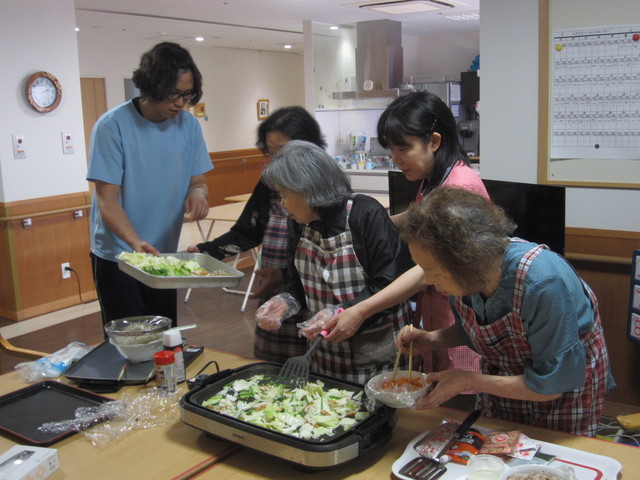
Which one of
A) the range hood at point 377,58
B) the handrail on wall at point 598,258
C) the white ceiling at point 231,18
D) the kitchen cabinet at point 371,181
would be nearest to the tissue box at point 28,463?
the handrail on wall at point 598,258

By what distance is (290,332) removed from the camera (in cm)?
226

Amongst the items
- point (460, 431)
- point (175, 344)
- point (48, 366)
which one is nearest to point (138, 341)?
point (175, 344)

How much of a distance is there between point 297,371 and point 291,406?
0.15 meters

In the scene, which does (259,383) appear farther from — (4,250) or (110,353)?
(4,250)

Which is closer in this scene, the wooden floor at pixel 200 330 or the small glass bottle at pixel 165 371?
the small glass bottle at pixel 165 371

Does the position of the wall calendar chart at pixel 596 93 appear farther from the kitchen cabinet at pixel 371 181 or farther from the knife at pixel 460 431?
the kitchen cabinet at pixel 371 181

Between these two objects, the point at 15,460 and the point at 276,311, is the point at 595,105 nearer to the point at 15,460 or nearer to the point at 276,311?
the point at 276,311

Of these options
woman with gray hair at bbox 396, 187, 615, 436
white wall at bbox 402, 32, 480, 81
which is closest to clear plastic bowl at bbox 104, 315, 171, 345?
woman with gray hair at bbox 396, 187, 615, 436

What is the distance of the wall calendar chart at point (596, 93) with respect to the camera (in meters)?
2.81

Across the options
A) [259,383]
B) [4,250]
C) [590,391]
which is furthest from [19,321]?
[590,391]

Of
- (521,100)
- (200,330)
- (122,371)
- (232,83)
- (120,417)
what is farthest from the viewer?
(232,83)

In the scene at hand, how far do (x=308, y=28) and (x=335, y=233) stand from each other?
6.74m

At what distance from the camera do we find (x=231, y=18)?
7738mm

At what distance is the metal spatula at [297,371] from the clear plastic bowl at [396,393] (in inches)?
7.8
